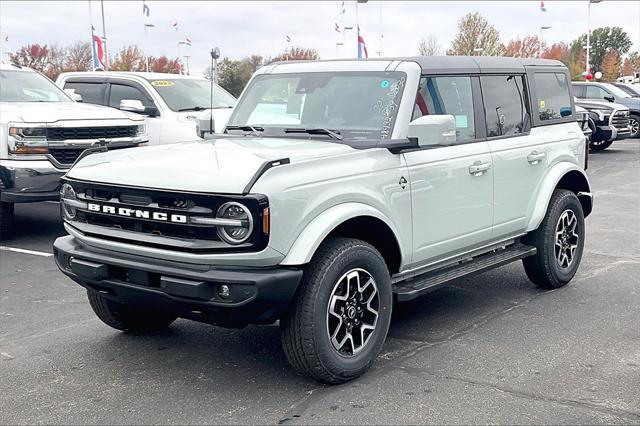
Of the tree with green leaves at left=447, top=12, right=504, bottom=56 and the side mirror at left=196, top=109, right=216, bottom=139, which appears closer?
the side mirror at left=196, top=109, right=216, bottom=139

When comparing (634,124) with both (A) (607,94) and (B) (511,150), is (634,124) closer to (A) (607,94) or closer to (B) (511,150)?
(A) (607,94)

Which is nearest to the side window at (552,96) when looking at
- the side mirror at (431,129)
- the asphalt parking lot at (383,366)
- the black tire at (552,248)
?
the black tire at (552,248)

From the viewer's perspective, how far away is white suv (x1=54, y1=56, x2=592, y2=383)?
158 inches

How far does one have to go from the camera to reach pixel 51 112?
891 cm

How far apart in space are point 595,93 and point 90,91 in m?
14.9

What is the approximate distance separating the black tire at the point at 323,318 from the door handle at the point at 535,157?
218cm

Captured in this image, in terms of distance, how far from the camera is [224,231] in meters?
3.99

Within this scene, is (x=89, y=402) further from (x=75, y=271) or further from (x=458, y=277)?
(x=458, y=277)

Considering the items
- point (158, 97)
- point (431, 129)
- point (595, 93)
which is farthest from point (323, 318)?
point (595, 93)

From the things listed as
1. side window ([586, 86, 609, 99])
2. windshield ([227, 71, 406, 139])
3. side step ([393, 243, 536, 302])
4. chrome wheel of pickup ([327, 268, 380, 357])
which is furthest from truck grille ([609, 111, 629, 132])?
chrome wheel of pickup ([327, 268, 380, 357])

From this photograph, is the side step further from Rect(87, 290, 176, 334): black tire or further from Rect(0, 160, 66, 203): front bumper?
Rect(0, 160, 66, 203): front bumper

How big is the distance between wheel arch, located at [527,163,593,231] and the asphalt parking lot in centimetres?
68

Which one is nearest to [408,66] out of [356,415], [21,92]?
[356,415]

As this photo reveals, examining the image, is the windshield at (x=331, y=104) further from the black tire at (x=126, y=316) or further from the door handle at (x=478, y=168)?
the black tire at (x=126, y=316)
